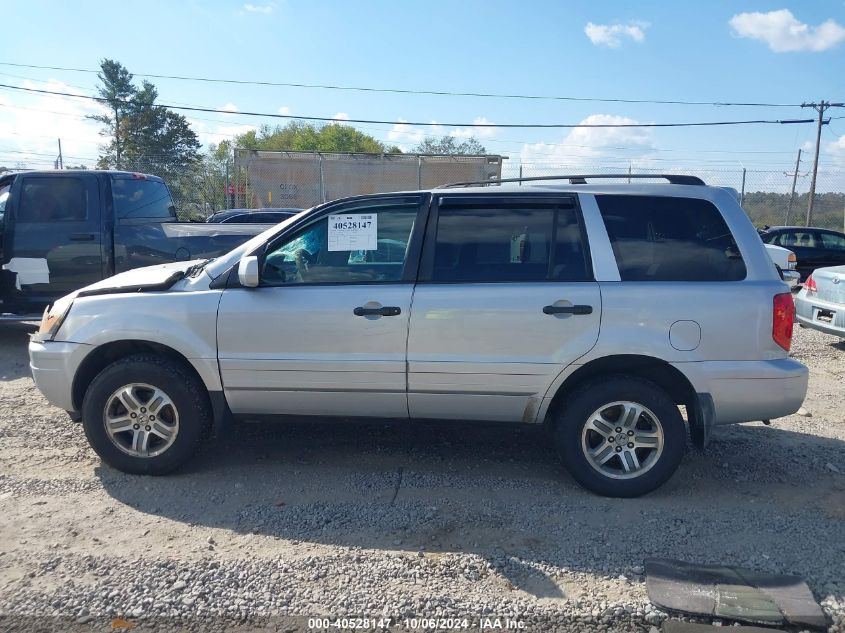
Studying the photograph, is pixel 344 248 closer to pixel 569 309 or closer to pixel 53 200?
pixel 569 309

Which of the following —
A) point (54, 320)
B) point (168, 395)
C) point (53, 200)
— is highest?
point (53, 200)

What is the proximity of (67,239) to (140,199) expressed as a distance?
101 cm

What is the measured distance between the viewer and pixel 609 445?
4.05 meters

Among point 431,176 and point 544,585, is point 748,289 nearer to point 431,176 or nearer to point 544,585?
point 544,585

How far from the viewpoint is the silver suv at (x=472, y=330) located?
3920 millimetres

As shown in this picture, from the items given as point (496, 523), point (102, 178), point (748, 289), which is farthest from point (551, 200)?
point (102, 178)

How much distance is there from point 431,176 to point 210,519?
21.4m

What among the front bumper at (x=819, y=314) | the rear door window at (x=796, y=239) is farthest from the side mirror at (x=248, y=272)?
the rear door window at (x=796, y=239)

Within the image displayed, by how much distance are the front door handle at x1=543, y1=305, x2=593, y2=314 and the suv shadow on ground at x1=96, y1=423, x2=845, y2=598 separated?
31.5 inches

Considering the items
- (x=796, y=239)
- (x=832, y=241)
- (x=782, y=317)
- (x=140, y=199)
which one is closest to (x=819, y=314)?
(x=782, y=317)

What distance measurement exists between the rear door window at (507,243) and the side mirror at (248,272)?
1.09 meters

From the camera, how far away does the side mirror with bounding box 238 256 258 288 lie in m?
4.02

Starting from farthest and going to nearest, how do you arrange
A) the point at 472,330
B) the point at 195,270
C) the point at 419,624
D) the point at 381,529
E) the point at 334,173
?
the point at 334,173, the point at 195,270, the point at 472,330, the point at 381,529, the point at 419,624

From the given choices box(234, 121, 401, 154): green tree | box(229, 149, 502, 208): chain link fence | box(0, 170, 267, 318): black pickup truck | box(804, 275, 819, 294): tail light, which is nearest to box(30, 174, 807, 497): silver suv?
box(0, 170, 267, 318): black pickup truck
